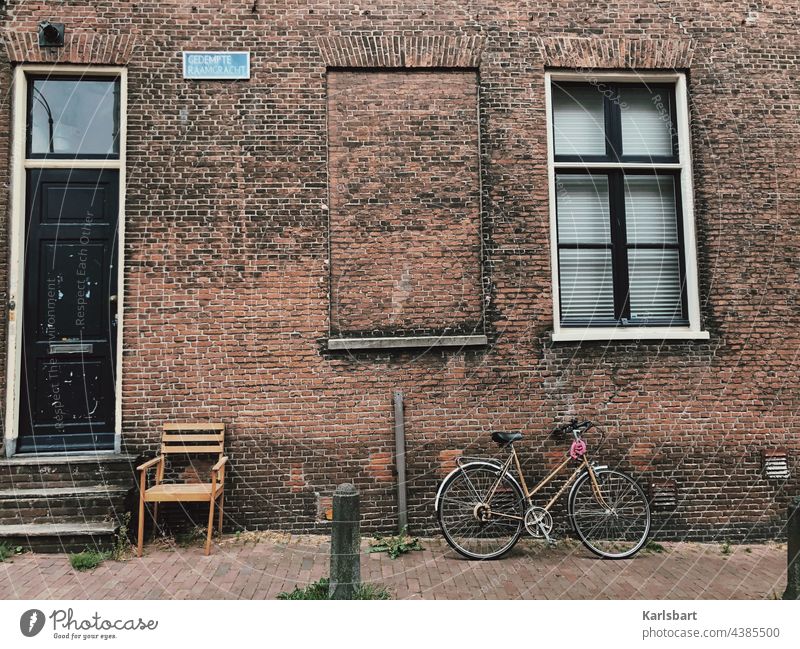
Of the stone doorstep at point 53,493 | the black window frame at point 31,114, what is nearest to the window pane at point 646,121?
the black window frame at point 31,114

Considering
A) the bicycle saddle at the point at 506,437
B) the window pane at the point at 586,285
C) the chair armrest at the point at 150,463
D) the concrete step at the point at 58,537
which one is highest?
the window pane at the point at 586,285

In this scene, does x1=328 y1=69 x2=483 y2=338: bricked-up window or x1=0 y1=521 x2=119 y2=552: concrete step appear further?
x1=328 y1=69 x2=483 y2=338: bricked-up window

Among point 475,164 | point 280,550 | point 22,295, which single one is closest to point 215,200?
point 22,295

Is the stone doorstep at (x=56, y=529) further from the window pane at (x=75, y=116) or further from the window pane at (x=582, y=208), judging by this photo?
the window pane at (x=582, y=208)

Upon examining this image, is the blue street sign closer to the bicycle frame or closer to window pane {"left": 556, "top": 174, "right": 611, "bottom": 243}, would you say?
window pane {"left": 556, "top": 174, "right": 611, "bottom": 243}

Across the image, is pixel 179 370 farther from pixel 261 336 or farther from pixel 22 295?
pixel 22 295

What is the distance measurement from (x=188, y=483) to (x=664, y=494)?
506cm

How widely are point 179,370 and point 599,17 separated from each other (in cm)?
612

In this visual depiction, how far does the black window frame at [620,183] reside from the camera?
715 centimetres

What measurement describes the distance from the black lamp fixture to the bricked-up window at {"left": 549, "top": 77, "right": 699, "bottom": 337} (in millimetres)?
5440

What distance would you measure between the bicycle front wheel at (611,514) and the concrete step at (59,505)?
4.49 meters

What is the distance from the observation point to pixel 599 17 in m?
7.14

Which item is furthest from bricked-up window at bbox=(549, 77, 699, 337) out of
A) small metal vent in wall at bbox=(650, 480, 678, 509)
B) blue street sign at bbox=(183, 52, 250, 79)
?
blue street sign at bbox=(183, 52, 250, 79)

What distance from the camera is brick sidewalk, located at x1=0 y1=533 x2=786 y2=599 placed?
5.11 meters
